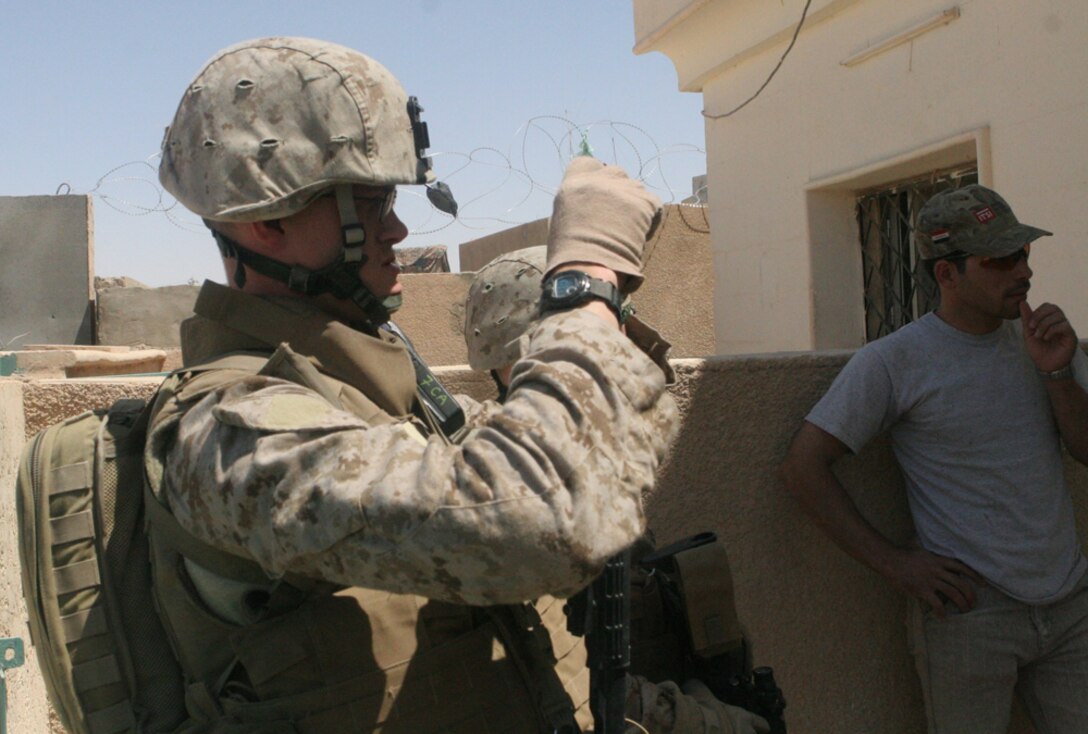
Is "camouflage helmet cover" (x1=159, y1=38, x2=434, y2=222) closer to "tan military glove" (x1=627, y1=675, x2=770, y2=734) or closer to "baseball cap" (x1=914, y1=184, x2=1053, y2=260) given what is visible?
"tan military glove" (x1=627, y1=675, x2=770, y2=734)

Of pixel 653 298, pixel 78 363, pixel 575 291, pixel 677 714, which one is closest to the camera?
pixel 575 291

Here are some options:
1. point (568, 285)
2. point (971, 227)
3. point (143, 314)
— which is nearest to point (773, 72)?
point (971, 227)

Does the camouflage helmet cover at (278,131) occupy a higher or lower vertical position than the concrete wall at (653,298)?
lower

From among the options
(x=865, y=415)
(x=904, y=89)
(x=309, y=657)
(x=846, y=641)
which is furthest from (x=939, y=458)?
(x=904, y=89)

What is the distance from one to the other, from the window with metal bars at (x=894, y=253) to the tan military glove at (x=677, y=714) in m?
4.22

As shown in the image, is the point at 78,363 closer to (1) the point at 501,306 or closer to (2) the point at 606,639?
(1) the point at 501,306

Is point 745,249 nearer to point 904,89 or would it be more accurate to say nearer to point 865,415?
point 904,89

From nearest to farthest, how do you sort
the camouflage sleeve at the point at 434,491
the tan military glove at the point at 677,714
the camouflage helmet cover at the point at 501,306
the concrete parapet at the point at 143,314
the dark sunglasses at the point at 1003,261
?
the camouflage sleeve at the point at 434,491, the tan military glove at the point at 677,714, the camouflage helmet cover at the point at 501,306, the dark sunglasses at the point at 1003,261, the concrete parapet at the point at 143,314

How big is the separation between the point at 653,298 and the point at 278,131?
6904 mm

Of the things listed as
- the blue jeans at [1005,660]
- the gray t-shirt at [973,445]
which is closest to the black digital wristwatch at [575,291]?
the gray t-shirt at [973,445]

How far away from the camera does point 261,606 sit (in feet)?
4.54

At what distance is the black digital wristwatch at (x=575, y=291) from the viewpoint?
131 centimetres

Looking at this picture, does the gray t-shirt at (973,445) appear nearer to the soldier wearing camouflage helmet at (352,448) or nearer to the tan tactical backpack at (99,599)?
the soldier wearing camouflage helmet at (352,448)

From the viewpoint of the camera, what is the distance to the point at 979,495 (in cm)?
261
